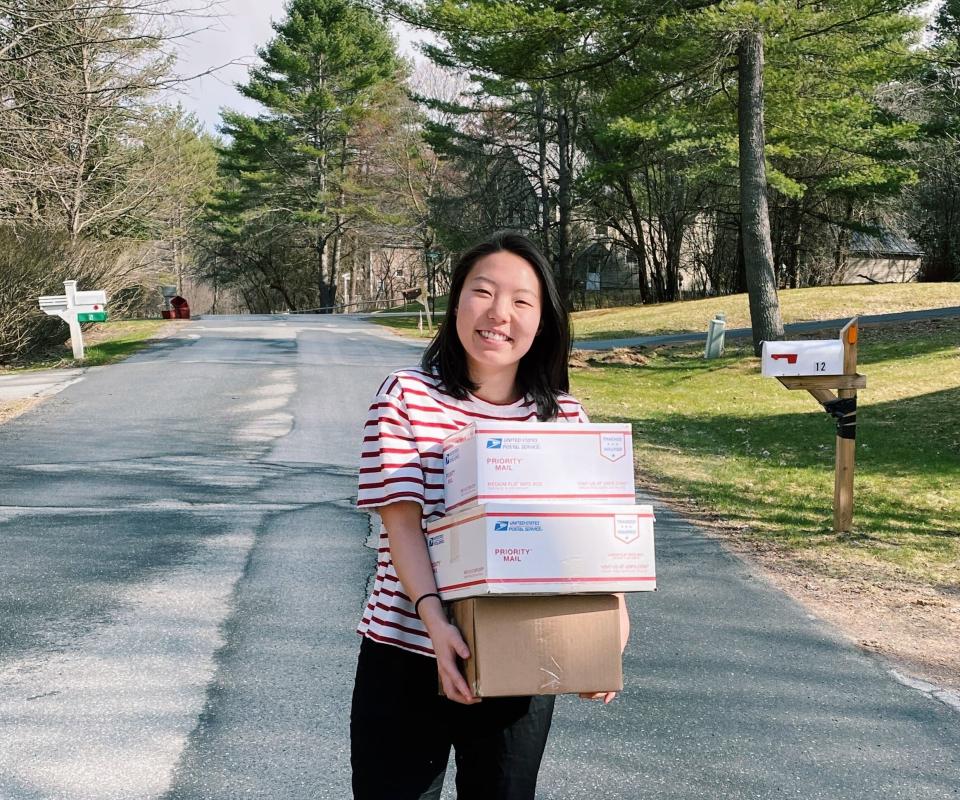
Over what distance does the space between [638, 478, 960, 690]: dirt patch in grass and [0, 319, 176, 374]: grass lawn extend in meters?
15.3

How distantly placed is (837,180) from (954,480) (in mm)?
21278

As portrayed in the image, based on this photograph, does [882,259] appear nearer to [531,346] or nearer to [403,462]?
[531,346]

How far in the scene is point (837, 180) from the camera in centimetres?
2816

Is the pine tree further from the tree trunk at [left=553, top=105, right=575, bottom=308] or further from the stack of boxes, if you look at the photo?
the stack of boxes

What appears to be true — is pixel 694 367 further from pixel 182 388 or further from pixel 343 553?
pixel 343 553

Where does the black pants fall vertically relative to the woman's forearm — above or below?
below

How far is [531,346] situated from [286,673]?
103 inches

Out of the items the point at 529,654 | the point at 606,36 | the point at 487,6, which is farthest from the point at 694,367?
the point at 529,654

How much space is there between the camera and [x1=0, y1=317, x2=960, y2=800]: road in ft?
11.2

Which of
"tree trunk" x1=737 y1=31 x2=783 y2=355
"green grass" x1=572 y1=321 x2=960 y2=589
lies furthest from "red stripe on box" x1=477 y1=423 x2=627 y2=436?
"tree trunk" x1=737 y1=31 x2=783 y2=355

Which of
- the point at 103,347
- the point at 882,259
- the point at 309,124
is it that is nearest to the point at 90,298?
the point at 103,347

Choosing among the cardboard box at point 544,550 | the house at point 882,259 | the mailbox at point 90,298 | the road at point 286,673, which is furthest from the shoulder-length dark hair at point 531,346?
the house at point 882,259

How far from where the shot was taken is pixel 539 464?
5.95 ft

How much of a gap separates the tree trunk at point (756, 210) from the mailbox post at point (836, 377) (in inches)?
428
